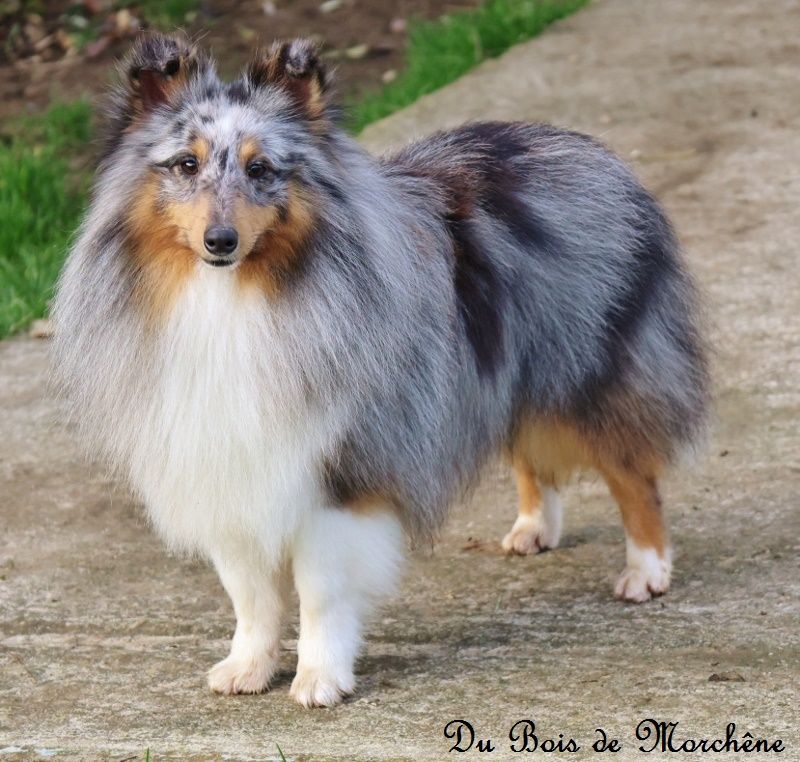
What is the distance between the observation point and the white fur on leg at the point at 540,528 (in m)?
5.17

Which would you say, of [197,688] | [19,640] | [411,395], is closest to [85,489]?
[19,640]

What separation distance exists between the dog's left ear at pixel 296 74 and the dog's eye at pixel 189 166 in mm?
310

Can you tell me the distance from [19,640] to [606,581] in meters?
1.91

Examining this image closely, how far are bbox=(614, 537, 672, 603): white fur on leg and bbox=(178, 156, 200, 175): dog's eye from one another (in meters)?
2.03

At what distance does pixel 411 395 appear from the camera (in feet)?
13.3

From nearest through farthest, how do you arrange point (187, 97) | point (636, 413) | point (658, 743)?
point (658, 743) < point (187, 97) < point (636, 413)

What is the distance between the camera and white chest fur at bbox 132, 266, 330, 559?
147 inches

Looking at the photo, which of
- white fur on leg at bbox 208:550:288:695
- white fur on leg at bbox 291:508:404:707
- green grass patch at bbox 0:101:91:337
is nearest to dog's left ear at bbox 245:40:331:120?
white fur on leg at bbox 291:508:404:707

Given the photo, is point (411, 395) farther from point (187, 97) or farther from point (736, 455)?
point (736, 455)

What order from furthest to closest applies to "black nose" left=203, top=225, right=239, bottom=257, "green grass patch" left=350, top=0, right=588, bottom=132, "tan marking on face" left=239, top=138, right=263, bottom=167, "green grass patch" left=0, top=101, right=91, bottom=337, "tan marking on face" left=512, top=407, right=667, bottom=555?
"green grass patch" left=350, top=0, right=588, bottom=132 → "green grass patch" left=0, top=101, right=91, bottom=337 → "tan marking on face" left=512, top=407, right=667, bottom=555 → "tan marking on face" left=239, top=138, right=263, bottom=167 → "black nose" left=203, top=225, right=239, bottom=257

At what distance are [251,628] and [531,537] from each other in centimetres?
137

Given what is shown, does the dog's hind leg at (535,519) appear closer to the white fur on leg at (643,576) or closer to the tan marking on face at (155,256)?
the white fur on leg at (643,576)

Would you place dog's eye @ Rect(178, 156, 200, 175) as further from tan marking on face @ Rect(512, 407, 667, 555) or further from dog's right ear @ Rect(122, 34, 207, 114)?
tan marking on face @ Rect(512, 407, 667, 555)

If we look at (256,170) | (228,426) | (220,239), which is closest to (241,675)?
(228,426)
